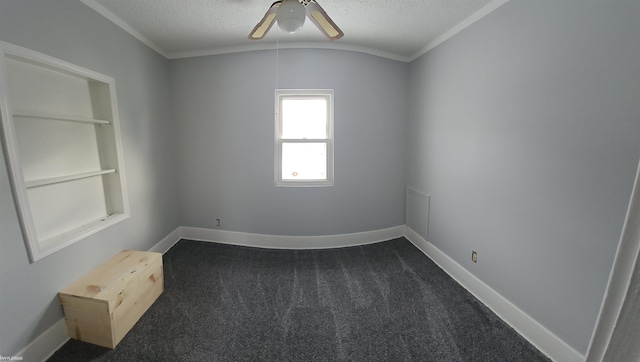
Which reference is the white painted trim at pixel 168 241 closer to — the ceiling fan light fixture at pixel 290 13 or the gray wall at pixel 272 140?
the gray wall at pixel 272 140

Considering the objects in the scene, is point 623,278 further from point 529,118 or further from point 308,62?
point 308,62

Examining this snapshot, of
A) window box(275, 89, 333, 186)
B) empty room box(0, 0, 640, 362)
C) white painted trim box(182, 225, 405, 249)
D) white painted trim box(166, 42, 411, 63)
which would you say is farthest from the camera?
white painted trim box(182, 225, 405, 249)

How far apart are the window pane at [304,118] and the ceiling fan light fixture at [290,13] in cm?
129

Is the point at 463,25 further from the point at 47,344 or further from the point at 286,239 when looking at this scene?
the point at 47,344

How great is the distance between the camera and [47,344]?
1484 millimetres

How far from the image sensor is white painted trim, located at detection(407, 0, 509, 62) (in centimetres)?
179

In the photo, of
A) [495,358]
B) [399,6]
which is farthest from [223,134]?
[495,358]

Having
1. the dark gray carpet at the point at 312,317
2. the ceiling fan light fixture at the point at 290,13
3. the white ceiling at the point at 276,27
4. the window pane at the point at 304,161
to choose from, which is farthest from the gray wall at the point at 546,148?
the ceiling fan light fixture at the point at 290,13

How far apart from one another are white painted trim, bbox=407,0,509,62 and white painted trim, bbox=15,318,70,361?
156 inches

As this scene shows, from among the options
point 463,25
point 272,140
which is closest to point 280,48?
point 272,140

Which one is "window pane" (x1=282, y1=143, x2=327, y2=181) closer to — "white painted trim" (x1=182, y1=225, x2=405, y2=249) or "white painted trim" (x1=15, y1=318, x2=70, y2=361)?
"white painted trim" (x1=182, y1=225, x2=405, y2=249)

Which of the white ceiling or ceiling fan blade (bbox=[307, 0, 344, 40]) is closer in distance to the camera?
ceiling fan blade (bbox=[307, 0, 344, 40])

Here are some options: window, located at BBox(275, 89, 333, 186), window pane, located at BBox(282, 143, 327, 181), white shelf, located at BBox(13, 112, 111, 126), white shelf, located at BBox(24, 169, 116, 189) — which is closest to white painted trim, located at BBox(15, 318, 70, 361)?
white shelf, located at BBox(24, 169, 116, 189)

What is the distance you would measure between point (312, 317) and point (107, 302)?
1.42 meters
